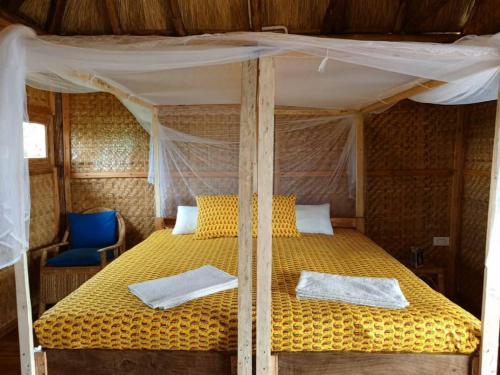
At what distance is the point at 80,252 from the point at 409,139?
123 inches

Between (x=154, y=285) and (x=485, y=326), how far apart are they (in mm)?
1522

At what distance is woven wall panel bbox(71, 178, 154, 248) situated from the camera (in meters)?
3.91

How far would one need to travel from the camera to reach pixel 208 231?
329cm

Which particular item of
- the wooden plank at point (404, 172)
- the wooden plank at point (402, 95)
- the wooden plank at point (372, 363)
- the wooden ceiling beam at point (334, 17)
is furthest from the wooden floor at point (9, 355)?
the wooden ceiling beam at point (334, 17)

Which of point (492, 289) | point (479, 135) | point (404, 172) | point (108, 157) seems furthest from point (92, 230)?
point (479, 135)

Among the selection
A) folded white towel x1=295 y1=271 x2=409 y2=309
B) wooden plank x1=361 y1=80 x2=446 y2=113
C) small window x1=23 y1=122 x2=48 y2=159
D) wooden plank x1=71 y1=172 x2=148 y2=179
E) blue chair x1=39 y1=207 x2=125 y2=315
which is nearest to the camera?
folded white towel x1=295 y1=271 x2=409 y2=309

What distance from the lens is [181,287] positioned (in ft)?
6.66

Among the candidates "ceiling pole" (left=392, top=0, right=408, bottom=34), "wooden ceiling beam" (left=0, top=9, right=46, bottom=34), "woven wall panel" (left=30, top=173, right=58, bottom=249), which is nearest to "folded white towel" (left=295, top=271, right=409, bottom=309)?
"ceiling pole" (left=392, top=0, right=408, bottom=34)

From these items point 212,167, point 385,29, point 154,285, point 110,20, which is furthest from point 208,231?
point 385,29

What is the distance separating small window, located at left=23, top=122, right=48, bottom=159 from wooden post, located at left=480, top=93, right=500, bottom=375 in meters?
3.30

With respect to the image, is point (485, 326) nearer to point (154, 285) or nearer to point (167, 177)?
point (154, 285)

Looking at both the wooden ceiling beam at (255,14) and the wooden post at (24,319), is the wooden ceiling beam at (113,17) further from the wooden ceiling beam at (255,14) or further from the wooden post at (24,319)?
the wooden post at (24,319)

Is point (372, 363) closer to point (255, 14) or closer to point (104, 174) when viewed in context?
point (255, 14)

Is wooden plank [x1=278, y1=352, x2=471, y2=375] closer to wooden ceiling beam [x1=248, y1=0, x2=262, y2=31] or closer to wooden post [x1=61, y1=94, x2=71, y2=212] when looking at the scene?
wooden ceiling beam [x1=248, y1=0, x2=262, y2=31]
